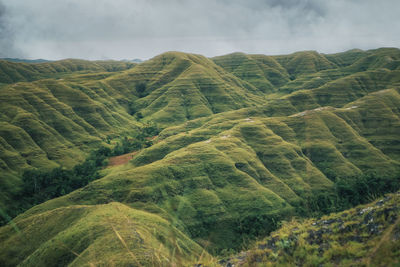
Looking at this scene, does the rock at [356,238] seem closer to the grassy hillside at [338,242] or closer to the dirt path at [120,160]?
the grassy hillside at [338,242]

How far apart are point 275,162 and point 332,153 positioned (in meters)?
29.1

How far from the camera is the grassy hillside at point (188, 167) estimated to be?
35594mm

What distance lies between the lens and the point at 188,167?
73.2m

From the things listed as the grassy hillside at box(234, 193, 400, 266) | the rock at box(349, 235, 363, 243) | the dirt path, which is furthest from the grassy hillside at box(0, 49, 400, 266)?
the dirt path

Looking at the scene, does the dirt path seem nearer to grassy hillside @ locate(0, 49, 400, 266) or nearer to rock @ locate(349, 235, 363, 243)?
grassy hillside @ locate(0, 49, 400, 266)

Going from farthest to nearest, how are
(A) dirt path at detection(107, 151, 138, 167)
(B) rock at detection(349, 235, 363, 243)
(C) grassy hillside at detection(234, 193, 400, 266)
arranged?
(A) dirt path at detection(107, 151, 138, 167) → (B) rock at detection(349, 235, 363, 243) → (C) grassy hillside at detection(234, 193, 400, 266)

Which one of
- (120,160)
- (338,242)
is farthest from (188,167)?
(338,242)

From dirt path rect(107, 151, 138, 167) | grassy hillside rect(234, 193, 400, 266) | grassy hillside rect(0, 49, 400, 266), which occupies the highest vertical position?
grassy hillside rect(234, 193, 400, 266)

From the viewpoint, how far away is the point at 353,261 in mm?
10023

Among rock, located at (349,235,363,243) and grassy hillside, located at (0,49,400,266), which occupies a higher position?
rock, located at (349,235,363,243)

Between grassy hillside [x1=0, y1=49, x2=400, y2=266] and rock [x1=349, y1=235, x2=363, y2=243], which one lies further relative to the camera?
grassy hillside [x1=0, y1=49, x2=400, y2=266]

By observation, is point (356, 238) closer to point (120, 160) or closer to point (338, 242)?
point (338, 242)

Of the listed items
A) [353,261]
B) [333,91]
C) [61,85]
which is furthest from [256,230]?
[61,85]

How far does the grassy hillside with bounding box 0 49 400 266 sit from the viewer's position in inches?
1401
